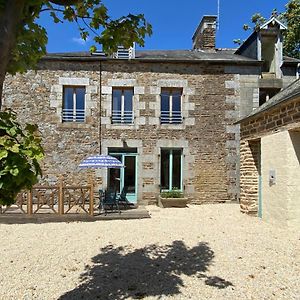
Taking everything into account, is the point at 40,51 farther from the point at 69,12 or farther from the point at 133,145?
the point at 133,145

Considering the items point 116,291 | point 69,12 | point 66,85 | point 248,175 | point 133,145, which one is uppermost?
point 66,85

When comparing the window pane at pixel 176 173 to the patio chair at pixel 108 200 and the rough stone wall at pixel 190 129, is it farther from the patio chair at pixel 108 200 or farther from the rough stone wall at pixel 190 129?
the patio chair at pixel 108 200

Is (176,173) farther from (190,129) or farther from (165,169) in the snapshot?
(190,129)

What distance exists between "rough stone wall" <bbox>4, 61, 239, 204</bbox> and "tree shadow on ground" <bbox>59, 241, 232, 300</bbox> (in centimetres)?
614

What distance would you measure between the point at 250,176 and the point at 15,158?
8.21 metres

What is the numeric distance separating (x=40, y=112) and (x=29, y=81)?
50.7 inches

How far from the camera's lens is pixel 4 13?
88.7 inches

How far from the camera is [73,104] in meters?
12.2

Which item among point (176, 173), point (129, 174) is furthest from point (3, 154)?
point (176, 173)

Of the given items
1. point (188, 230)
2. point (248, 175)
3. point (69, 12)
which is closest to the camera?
point (69, 12)

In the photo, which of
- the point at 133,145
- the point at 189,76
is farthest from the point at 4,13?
the point at 189,76

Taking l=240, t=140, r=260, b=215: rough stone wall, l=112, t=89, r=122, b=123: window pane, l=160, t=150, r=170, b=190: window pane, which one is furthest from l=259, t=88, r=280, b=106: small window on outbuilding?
l=112, t=89, r=122, b=123: window pane

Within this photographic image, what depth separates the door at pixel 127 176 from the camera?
12086 mm

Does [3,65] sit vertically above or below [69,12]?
below
